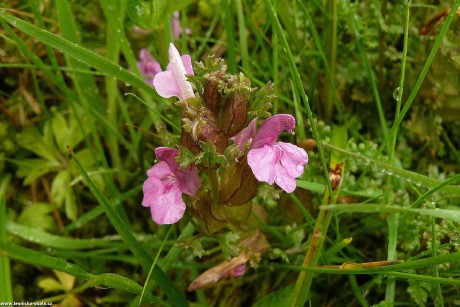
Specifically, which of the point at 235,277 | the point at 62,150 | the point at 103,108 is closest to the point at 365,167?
the point at 235,277

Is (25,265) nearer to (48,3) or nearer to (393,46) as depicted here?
(48,3)

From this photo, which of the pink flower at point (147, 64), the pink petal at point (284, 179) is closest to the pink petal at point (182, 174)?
the pink petal at point (284, 179)

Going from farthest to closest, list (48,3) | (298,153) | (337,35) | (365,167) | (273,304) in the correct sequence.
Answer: (48,3), (337,35), (365,167), (273,304), (298,153)

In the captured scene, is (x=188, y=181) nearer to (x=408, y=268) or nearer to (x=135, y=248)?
(x=135, y=248)

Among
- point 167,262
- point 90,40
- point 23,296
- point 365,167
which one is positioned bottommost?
point 23,296

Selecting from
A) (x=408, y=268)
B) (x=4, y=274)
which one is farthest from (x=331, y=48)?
(x=4, y=274)

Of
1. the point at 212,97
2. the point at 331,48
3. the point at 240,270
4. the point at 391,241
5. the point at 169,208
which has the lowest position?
the point at 240,270

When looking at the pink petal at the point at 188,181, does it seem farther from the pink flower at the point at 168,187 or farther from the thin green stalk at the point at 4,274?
the thin green stalk at the point at 4,274
